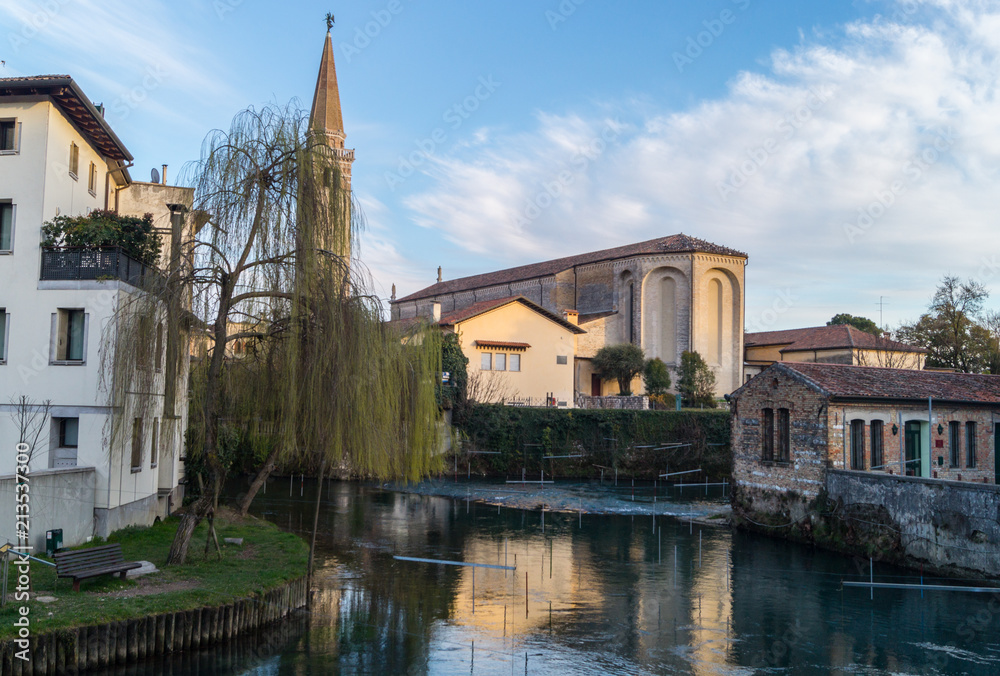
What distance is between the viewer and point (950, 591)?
1623 cm

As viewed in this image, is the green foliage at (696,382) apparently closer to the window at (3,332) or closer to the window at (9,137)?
the window at (3,332)

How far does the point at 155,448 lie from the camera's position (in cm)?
1933

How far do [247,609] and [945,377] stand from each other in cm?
2278

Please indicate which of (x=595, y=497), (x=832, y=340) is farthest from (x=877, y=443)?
(x=832, y=340)

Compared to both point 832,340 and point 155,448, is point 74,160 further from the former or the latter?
point 832,340

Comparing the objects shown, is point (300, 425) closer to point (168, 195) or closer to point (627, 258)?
point (168, 195)

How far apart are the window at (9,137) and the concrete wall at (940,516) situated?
2226 cm

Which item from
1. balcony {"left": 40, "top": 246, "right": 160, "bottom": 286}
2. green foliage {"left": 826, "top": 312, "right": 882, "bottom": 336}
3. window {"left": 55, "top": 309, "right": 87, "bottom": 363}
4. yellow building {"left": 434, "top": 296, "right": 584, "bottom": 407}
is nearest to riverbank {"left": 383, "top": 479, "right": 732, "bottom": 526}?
yellow building {"left": 434, "top": 296, "right": 584, "bottom": 407}

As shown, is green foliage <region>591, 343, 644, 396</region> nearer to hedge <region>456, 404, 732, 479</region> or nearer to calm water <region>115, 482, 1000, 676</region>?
hedge <region>456, 404, 732, 479</region>

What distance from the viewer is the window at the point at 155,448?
18.8 metres

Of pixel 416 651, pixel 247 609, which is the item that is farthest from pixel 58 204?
pixel 416 651

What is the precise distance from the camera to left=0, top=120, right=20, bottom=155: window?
16.8 meters

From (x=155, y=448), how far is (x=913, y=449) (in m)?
21.7

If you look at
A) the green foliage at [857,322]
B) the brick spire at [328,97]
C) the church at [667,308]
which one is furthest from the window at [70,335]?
the green foliage at [857,322]
